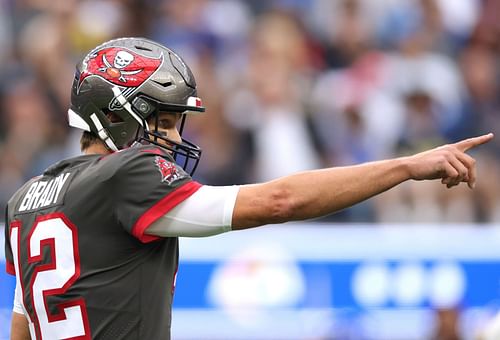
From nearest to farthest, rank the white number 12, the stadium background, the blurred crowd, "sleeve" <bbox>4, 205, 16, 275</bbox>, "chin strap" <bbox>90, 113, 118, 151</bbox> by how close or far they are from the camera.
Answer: the white number 12 < "chin strap" <bbox>90, 113, 118, 151</bbox> < "sleeve" <bbox>4, 205, 16, 275</bbox> < the stadium background < the blurred crowd

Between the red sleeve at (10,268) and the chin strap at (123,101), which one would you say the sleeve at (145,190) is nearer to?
the chin strap at (123,101)

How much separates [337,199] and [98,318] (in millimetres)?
1002

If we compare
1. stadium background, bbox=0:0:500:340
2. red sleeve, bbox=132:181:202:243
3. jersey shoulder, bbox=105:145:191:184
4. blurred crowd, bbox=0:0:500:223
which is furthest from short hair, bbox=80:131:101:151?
blurred crowd, bbox=0:0:500:223

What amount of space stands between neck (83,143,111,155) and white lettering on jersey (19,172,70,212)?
20cm

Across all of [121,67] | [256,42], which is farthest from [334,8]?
[121,67]

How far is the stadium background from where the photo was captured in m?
9.66

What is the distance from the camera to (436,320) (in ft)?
31.2

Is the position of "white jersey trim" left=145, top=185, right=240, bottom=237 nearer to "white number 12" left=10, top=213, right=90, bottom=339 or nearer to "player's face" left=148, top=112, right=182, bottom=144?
"white number 12" left=10, top=213, right=90, bottom=339

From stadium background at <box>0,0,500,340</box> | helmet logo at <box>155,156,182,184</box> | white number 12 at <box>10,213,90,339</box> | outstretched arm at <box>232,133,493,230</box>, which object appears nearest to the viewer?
outstretched arm at <box>232,133,493,230</box>

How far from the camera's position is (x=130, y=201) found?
429 centimetres

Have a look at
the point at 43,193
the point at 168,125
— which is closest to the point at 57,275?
the point at 43,193

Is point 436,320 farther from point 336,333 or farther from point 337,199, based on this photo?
point 337,199

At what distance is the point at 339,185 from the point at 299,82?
809cm

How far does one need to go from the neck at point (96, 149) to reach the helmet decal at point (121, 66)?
9.8 inches
